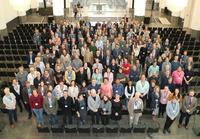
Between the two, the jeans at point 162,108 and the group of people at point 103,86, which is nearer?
the group of people at point 103,86

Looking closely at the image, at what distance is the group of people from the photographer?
299 inches

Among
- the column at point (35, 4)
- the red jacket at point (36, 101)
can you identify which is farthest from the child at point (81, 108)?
the column at point (35, 4)

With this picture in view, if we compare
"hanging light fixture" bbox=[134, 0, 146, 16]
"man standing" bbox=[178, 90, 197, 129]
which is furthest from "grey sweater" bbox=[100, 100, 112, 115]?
"hanging light fixture" bbox=[134, 0, 146, 16]

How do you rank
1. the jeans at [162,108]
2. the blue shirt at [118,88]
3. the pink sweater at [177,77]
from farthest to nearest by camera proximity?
the pink sweater at [177,77], the jeans at [162,108], the blue shirt at [118,88]

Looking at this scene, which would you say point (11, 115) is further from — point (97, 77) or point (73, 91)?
point (97, 77)

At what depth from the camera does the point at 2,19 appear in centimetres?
1535

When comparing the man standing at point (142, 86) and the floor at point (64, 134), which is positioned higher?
the man standing at point (142, 86)

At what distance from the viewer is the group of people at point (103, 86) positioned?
7602mm

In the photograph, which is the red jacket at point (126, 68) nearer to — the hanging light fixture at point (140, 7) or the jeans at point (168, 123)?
the jeans at point (168, 123)

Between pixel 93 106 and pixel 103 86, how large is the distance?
806 millimetres

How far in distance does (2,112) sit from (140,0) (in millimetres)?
13635

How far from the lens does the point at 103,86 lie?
26.7ft

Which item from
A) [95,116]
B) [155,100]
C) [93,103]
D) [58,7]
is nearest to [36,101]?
[93,103]

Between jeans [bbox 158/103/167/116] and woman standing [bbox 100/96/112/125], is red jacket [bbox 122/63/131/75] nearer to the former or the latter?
jeans [bbox 158/103/167/116]
